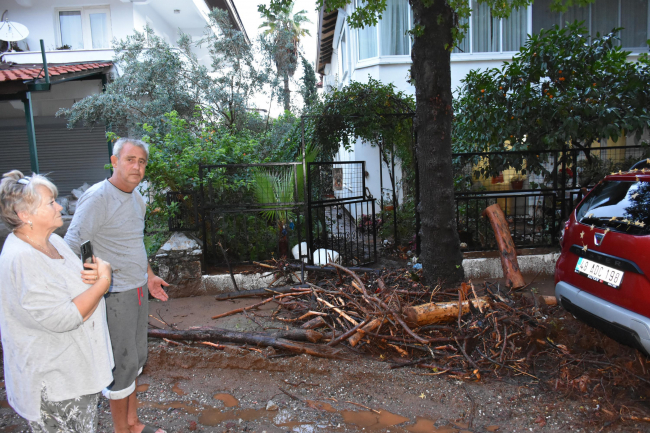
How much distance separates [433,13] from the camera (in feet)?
16.1

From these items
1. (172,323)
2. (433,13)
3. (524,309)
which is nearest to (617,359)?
(524,309)

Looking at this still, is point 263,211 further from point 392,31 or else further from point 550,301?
point 392,31

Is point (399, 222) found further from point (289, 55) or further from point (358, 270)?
point (289, 55)

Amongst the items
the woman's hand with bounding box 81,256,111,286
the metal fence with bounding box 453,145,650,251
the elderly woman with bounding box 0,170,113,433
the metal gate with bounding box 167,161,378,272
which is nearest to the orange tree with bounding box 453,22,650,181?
the metal fence with bounding box 453,145,650,251

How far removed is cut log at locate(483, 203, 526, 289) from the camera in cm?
553

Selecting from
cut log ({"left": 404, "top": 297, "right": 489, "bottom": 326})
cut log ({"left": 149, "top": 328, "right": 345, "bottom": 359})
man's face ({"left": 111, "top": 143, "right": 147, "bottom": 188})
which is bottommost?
cut log ({"left": 149, "top": 328, "right": 345, "bottom": 359})

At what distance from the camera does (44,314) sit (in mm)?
1847

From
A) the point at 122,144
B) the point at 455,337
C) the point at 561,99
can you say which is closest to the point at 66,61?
the point at 122,144

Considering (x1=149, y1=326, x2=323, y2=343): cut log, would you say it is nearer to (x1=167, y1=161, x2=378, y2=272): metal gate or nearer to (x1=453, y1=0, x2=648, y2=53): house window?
(x1=167, y1=161, x2=378, y2=272): metal gate

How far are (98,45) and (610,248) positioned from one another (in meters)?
14.7

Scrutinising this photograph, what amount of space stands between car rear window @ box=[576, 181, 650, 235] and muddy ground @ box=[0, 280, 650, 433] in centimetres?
109

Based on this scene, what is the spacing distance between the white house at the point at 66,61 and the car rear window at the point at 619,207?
12243 millimetres

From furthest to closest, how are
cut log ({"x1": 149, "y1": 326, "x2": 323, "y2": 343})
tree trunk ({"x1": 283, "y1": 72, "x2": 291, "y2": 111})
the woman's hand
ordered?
1. tree trunk ({"x1": 283, "y1": 72, "x2": 291, "y2": 111})
2. cut log ({"x1": 149, "y1": 326, "x2": 323, "y2": 343})
3. the woman's hand

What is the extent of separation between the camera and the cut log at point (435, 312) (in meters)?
4.19
